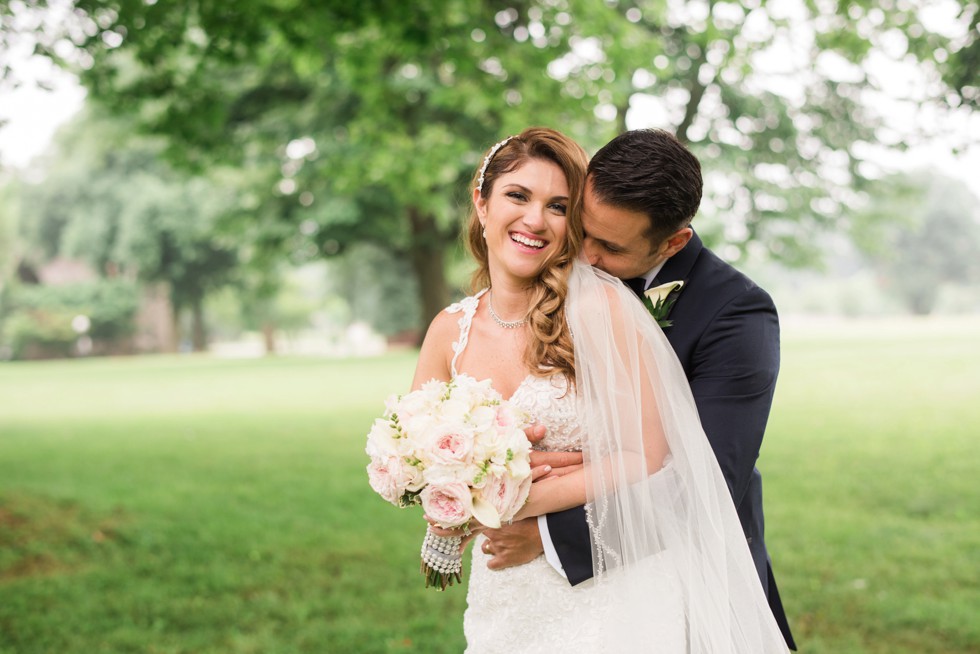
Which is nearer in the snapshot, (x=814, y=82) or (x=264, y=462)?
(x=264, y=462)

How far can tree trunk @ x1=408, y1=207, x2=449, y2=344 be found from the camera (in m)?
28.2

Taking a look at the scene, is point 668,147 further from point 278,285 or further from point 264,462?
point 278,285

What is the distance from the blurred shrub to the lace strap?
168 feet

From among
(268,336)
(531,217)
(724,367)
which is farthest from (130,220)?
(724,367)

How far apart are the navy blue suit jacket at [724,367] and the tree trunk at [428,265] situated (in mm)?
25331

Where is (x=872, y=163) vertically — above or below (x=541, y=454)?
above

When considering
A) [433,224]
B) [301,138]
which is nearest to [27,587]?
[301,138]

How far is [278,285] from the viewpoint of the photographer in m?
33.2

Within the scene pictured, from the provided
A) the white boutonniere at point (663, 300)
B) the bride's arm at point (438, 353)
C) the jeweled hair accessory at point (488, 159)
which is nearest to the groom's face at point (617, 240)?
the white boutonniere at point (663, 300)

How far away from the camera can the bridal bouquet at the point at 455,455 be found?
2.47 metres

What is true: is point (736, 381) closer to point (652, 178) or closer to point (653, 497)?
point (653, 497)

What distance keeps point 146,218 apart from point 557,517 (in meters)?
46.2

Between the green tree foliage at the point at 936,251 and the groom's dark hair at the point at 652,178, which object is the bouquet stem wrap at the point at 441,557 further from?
the green tree foliage at the point at 936,251

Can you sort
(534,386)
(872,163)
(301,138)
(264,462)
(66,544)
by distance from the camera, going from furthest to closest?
(872,163) → (301,138) → (264,462) → (66,544) → (534,386)
